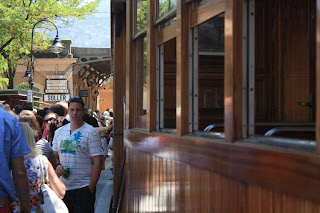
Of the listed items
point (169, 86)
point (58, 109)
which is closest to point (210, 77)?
point (169, 86)

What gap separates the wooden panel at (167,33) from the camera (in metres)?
3.66

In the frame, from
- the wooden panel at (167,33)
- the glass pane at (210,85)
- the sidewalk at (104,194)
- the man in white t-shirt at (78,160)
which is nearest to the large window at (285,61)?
the glass pane at (210,85)

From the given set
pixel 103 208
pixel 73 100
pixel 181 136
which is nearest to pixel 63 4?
pixel 103 208

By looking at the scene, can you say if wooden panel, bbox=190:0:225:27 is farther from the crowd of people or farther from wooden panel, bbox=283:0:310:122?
wooden panel, bbox=283:0:310:122

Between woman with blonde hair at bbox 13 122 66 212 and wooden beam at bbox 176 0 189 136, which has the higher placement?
wooden beam at bbox 176 0 189 136

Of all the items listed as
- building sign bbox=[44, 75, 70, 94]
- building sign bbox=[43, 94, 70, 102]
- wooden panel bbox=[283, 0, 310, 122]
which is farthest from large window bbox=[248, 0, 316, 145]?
building sign bbox=[44, 75, 70, 94]

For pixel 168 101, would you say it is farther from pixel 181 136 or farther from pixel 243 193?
pixel 243 193

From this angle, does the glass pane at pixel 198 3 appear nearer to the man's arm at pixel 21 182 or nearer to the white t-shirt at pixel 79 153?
the man's arm at pixel 21 182

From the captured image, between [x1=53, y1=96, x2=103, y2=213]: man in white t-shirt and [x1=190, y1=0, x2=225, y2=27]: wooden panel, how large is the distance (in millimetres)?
2882

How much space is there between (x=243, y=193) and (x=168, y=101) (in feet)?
7.78

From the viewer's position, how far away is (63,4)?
1051 inches

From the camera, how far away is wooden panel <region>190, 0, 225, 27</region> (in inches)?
106

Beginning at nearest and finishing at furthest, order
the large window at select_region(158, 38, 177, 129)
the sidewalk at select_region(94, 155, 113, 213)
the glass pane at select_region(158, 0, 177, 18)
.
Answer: the glass pane at select_region(158, 0, 177, 18) → the large window at select_region(158, 38, 177, 129) → the sidewalk at select_region(94, 155, 113, 213)

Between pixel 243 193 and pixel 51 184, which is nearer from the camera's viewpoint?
pixel 243 193
